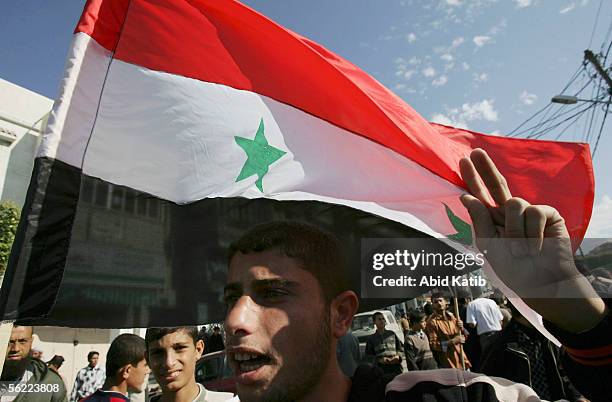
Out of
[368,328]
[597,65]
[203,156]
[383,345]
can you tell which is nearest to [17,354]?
[203,156]

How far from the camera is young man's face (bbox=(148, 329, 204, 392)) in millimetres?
2746

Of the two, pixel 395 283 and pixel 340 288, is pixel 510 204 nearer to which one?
pixel 340 288

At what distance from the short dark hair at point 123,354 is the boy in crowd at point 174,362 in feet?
3.53

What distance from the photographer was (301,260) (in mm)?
1721

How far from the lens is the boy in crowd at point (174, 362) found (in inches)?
107

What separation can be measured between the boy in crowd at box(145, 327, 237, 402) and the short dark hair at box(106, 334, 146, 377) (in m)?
1.08

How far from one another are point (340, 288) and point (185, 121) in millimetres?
1498

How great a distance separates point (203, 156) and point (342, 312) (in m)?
1.36

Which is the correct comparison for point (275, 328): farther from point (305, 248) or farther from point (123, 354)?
point (123, 354)

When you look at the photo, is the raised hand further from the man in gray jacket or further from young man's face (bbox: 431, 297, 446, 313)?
the man in gray jacket

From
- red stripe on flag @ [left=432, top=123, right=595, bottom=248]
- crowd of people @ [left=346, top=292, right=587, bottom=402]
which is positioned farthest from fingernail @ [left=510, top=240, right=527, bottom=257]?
red stripe on flag @ [left=432, top=123, right=595, bottom=248]

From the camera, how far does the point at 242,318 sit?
1.52m

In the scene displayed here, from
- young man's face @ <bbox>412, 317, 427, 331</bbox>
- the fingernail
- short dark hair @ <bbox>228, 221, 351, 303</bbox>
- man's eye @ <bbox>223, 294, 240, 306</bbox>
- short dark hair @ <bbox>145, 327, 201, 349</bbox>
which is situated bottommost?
young man's face @ <bbox>412, 317, 427, 331</bbox>

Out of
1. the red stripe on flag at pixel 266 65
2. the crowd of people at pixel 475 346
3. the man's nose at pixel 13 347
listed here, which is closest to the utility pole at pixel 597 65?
the crowd of people at pixel 475 346
